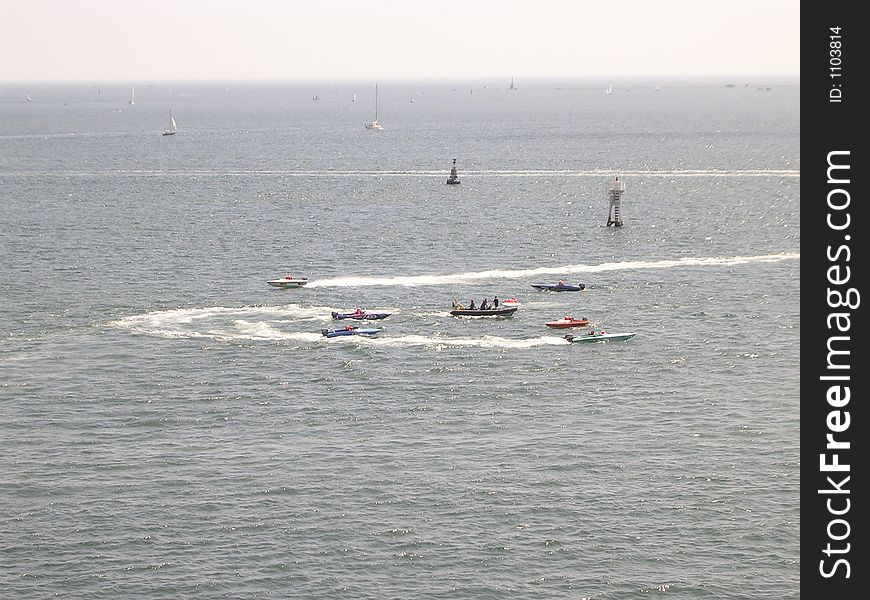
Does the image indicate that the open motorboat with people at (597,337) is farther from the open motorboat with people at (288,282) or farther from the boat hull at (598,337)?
the open motorboat with people at (288,282)

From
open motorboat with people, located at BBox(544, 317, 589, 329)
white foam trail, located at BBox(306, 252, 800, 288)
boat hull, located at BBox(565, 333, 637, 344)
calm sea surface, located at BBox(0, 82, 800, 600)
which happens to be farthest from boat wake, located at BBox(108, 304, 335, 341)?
boat hull, located at BBox(565, 333, 637, 344)

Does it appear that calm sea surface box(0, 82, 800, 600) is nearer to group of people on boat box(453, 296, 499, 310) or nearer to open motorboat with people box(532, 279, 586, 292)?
group of people on boat box(453, 296, 499, 310)

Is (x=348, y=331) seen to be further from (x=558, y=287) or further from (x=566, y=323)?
(x=558, y=287)

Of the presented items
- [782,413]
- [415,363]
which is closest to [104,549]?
[415,363]

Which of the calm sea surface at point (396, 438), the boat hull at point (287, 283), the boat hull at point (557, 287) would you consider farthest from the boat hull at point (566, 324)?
the boat hull at point (287, 283)
